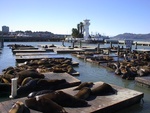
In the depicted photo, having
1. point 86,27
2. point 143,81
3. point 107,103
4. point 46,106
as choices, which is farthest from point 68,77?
point 86,27

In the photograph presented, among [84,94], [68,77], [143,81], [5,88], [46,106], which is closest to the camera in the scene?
[46,106]

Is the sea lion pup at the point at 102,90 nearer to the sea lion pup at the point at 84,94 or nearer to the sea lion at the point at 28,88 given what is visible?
the sea lion pup at the point at 84,94

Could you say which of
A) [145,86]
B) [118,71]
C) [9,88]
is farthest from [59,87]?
[118,71]

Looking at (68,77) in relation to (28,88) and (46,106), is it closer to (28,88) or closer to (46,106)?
(28,88)

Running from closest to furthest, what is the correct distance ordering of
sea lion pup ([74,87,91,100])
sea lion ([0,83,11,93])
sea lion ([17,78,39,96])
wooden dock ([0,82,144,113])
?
wooden dock ([0,82,144,113]), sea lion pup ([74,87,91,100]), sea lion ([17,78,39,96]), sea lion ([0,83,11,93])

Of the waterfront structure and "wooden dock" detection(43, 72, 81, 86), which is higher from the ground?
the waterfront structure

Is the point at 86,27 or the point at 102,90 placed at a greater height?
the point at 86,27

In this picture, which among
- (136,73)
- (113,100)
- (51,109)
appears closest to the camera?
(51,109)

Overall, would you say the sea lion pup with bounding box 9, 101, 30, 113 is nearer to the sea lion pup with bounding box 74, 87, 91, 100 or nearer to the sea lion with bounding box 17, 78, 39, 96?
the sea lion pup with bounding box 74, 87, 91, 100

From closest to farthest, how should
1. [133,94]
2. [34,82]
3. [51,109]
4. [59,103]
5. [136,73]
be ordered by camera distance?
[51,109]
[59,103]
[133,94]
[34,82]
[136,73]

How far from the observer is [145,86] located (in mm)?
10734

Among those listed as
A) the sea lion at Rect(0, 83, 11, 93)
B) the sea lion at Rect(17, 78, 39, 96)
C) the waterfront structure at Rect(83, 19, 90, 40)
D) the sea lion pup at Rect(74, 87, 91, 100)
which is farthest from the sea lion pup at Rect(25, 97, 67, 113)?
the waterfront structure at Rect(83, 19, 90, 40)

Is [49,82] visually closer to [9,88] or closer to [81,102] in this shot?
[9,88]

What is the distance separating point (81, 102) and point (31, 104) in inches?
53.8
